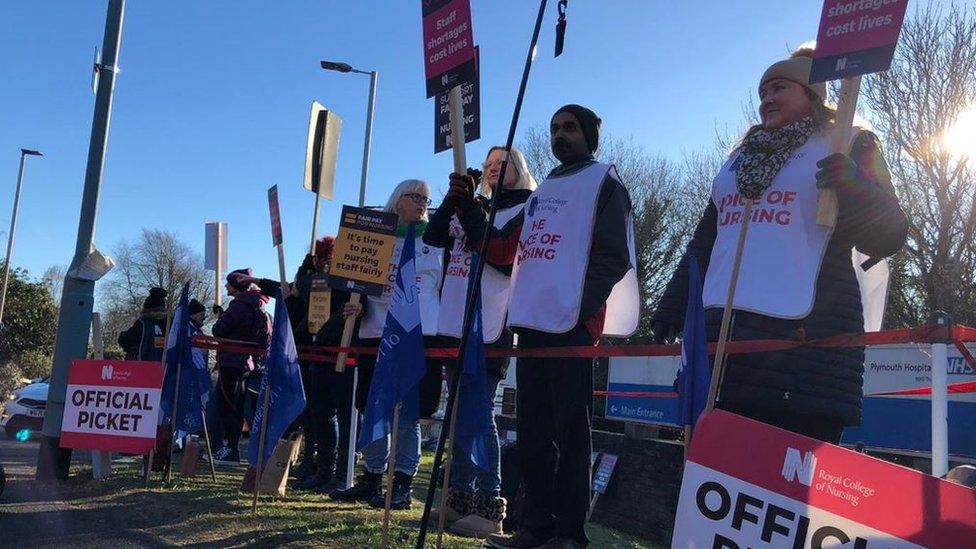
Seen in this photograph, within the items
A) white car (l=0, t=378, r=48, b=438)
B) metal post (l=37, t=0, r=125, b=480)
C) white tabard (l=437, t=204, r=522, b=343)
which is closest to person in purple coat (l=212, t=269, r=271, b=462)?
metal post (l=37, t=0, r=125, b=480)

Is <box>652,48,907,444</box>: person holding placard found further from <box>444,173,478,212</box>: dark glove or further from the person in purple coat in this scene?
the person in purple coat

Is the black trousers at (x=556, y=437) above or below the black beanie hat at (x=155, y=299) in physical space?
below

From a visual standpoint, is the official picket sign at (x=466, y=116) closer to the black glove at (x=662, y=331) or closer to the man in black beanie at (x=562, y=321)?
the man in black beanie at (x=562, y=321)

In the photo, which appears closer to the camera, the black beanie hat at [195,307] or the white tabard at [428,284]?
the white tabard at [428,284]

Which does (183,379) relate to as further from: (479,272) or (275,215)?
(479,272)

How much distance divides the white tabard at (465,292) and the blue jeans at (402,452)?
2.08ft

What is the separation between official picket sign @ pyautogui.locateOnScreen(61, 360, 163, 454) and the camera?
6.05 metres

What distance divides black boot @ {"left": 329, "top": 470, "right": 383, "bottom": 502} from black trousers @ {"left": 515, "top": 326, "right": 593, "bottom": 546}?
6.67 ft

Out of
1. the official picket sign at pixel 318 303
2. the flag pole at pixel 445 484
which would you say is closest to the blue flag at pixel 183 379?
the official picket sign at pixel 318 303

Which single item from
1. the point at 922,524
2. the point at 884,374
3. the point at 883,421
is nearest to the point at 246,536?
the point at 922,524

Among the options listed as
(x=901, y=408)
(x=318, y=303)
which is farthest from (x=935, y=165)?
(x=318, y=303)

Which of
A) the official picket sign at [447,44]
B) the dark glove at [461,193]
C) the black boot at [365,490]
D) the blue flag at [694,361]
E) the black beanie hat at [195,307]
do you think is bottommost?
the black boot at [365,490]

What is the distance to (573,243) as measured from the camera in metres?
3.51

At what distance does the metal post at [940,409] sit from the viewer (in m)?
2.29
